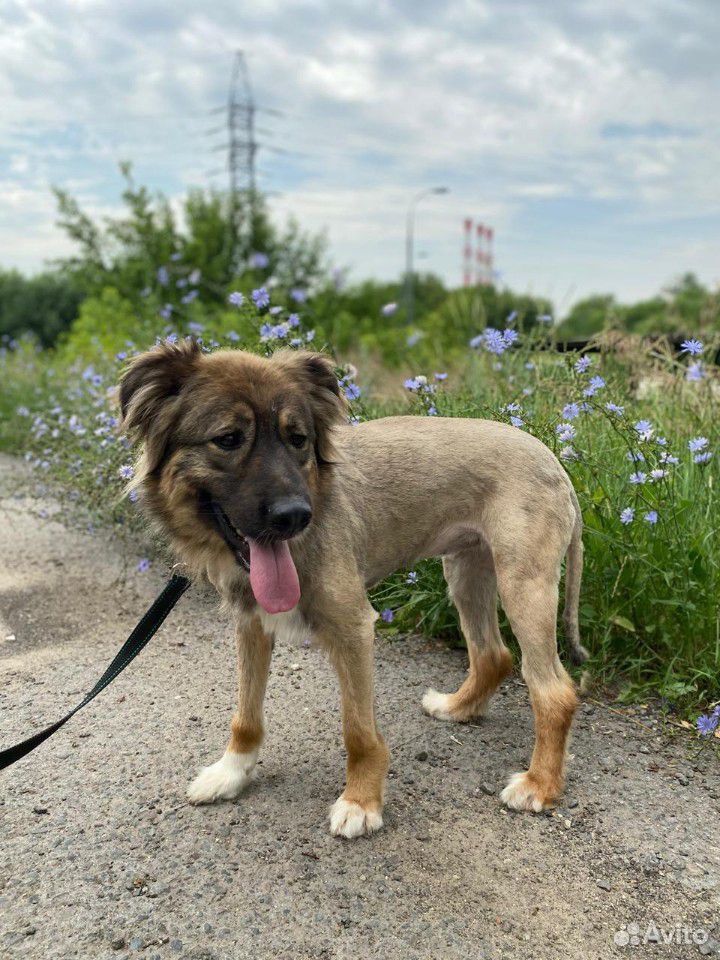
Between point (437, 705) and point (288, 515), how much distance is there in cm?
195

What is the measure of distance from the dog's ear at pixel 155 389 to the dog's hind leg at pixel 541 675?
1.54 m

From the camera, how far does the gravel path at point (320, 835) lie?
2.88 metres

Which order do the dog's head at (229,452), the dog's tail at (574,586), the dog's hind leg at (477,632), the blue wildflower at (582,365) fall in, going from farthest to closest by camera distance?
1. the blue wildflower at (582,365)
2. the dog's hind leg at (477,632)
3. the dog's tail at (574,586)
4. the dog's head at (229,452)

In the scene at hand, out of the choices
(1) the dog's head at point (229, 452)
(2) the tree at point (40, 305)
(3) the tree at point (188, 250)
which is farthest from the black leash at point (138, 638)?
(2) the tree at point (40, 305)

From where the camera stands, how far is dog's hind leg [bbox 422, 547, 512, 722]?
4.13 m

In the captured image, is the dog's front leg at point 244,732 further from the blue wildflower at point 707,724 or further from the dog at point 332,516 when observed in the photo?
the blue wildflower at point 707,724

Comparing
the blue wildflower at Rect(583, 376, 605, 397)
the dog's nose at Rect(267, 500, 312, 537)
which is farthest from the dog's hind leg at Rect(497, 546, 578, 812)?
the blue wildflower at Rect(583, 376, 605, 397)

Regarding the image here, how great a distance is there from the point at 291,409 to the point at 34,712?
2471 millimetres

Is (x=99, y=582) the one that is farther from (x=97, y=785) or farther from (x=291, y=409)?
(x=291, y=409)

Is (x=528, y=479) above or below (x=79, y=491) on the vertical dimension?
above

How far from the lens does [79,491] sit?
6.62 m

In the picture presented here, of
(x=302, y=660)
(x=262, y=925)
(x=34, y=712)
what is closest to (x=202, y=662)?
(x=302, y=660)

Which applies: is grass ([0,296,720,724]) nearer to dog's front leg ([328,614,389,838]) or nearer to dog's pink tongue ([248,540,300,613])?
dog's front leg ([328,614,389,838])

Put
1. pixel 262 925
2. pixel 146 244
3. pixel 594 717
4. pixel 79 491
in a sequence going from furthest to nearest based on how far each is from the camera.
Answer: pixel 146 244
pixel 79 491
pixel 594 717
pixel 262 925
